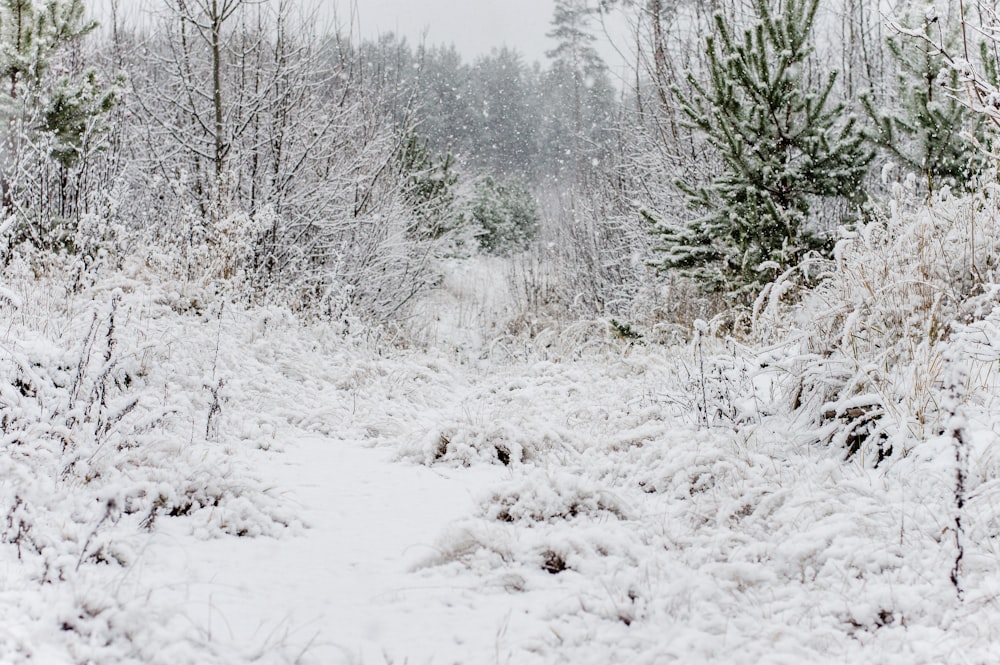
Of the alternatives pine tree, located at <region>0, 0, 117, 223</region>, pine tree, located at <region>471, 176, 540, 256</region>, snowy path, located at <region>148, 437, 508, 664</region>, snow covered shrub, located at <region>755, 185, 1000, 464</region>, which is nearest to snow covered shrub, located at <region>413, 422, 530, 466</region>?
snowy path, located at <region>148, 437, 508, 664</region>

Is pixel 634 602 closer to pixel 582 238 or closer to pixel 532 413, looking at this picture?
pixel 532 413

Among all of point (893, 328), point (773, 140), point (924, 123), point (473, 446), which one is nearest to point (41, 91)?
point (473, 446)

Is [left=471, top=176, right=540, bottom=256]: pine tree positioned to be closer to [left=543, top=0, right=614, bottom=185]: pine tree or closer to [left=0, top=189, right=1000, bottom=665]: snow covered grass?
[left=543, top=0, right=614, bottom=185]: pine tree

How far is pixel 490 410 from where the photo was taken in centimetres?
542

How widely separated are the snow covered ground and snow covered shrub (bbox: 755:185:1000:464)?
16 cm

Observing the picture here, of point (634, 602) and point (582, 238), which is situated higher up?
point (582, 238)

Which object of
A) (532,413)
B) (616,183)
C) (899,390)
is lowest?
(532,413)

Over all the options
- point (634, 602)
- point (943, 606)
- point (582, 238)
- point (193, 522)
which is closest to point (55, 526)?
point (193, 522)

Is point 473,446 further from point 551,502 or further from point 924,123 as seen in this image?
point 924,123

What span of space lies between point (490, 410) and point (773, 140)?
3630 millimetres

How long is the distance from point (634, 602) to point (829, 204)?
8.56m

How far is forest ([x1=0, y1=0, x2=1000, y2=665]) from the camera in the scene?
191 cm

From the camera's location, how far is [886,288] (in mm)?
3502

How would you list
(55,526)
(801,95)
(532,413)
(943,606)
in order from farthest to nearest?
(801,95)
(532,413)
(55,526)
(943,606)
